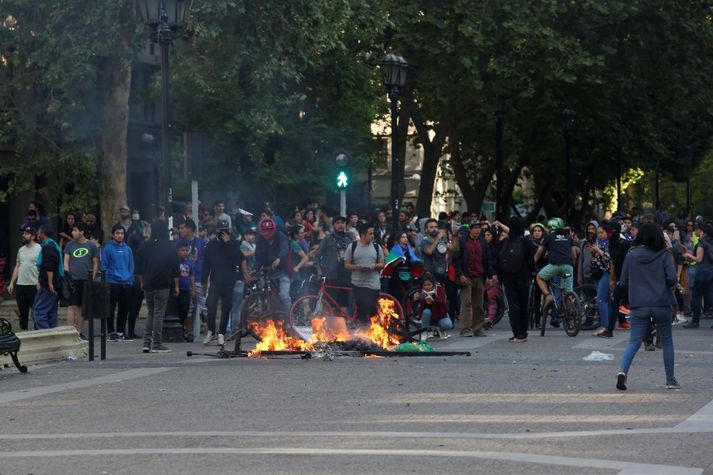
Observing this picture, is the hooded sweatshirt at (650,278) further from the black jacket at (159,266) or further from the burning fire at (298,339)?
the black jacket at (159,266)

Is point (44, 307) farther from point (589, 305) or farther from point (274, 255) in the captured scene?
point (589, 305)

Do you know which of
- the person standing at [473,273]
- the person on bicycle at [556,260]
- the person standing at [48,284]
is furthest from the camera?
the person on bicycle at [556,260]

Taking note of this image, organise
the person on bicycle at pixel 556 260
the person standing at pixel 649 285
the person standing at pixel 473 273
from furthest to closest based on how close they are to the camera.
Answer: the person on bicycle at pixel 556 260, the person standing at pixel 473 273, the person standing at pixel 649 285

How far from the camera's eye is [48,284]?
23.4 meters

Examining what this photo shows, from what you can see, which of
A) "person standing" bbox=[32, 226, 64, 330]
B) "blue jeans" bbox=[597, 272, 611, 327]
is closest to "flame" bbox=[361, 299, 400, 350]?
"blue jeans" bbox=[597, 272, 611, 327]

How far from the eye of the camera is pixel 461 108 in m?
49.1

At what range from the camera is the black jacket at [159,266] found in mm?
22344

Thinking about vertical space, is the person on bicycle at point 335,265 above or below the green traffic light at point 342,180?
below

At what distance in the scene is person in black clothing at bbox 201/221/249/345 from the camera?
23609 mm

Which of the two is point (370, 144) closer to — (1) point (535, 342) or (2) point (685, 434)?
(1) point (535, 342)

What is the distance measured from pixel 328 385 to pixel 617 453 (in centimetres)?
571

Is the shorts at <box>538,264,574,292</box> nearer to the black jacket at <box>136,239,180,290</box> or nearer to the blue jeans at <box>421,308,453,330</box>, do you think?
the blue jeans at <box>421,308,453,330</box>

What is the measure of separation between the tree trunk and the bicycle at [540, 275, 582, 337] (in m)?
10.9

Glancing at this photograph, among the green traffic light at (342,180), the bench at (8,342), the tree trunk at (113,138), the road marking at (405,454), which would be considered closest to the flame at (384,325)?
the bench at (8,342)
